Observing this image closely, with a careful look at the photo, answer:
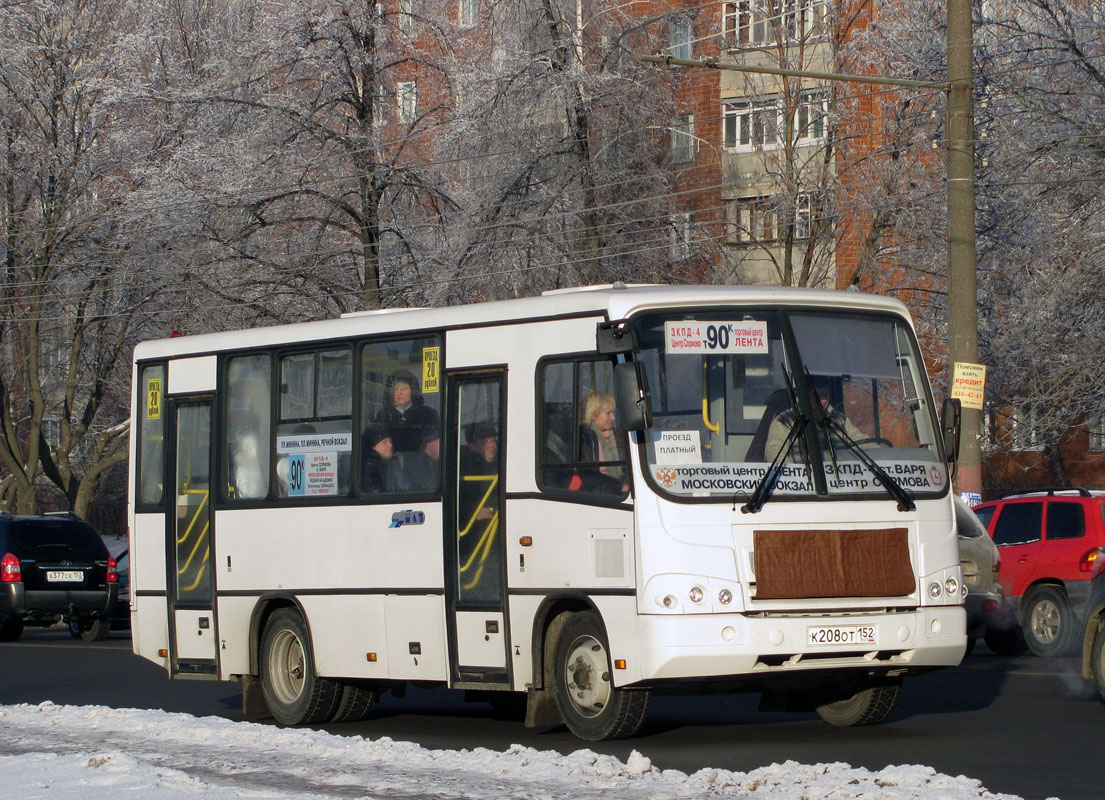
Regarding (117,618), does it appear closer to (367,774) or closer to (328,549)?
(328,549)

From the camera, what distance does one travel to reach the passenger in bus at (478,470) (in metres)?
12.2

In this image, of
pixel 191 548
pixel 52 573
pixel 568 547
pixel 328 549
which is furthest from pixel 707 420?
pixel 52 573

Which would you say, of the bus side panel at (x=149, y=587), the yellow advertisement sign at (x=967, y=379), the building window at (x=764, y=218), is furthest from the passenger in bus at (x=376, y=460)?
the building window at (x=764, y=218)

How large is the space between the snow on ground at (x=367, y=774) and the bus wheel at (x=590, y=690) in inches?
39.3

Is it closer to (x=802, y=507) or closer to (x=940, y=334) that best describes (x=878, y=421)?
(x=802, y=507)

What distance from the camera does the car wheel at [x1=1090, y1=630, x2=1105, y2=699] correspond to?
13.0 m

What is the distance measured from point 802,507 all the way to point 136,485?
261 inches

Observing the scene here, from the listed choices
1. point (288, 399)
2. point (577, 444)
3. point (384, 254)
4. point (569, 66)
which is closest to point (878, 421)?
point (577, 444)

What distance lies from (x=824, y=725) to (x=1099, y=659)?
2.07 meters

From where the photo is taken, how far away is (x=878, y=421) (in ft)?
38.7

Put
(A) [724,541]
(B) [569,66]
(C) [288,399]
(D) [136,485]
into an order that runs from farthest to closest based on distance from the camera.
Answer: (B) [569,66], (D) [136,485], (C) [288,399], (A) [724,541]

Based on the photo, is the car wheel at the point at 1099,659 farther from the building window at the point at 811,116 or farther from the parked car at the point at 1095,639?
the building window at the point at 811,116

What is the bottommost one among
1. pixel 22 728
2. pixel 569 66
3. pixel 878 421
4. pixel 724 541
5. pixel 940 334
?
pixel 22 728

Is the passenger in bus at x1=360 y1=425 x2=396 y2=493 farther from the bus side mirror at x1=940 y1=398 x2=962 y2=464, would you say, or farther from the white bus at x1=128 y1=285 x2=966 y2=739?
the bus side mirror at x1=940 y1=398 x2=962 y2=464
